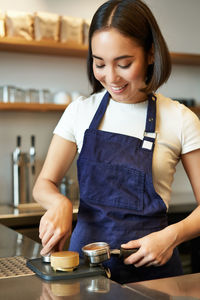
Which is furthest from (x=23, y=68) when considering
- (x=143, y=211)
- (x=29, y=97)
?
(x=143, y=211)

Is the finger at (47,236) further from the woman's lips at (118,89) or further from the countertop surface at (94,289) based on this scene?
the woman's lips at (118,89)

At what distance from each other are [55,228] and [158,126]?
22.5 inches

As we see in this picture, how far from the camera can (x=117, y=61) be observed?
4.93 feet

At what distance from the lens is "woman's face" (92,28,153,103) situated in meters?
1.50

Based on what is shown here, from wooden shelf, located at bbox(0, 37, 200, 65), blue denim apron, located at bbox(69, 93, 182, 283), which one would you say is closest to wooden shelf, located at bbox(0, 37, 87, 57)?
wooden shelf, located at bbox(0, 37, 200, 65)

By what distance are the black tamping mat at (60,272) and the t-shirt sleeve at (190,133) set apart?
55 centimetres

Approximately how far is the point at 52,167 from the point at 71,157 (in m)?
0.08

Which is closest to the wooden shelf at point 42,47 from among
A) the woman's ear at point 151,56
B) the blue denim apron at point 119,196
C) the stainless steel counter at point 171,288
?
the blue denim apron at point 119,196

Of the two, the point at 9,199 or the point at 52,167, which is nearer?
the point at 52,167

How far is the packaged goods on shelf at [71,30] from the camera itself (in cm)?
351

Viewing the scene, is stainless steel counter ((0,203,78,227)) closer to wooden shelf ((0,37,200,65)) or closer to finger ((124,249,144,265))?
wooden shelf ((0,37,200,65))

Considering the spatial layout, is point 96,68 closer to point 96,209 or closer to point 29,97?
point 96,209

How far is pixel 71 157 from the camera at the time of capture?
174 cm

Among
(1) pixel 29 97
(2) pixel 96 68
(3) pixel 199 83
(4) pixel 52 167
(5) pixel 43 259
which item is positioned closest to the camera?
(5) pixel 43 259
